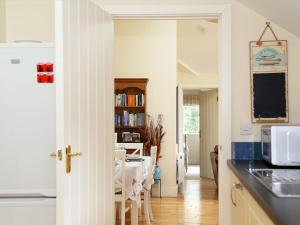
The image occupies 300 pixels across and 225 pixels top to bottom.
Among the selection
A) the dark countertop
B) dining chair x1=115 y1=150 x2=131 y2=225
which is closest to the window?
dining chair x1=115 y1=150 x2=131 y2=225

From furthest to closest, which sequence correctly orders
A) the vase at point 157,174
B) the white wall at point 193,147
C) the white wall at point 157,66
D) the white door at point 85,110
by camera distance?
the white wall at point 193,147 → the white wall at point 157,66 → the vase at point 157,174 → the white door at point 85,110

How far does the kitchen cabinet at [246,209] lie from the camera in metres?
1.46

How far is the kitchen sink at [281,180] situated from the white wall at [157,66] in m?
3.53

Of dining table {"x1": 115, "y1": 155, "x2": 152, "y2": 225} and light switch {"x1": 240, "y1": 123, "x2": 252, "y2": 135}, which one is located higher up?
light switch {"x1": 240, "y1": 123, "x2": 252, "y2": 135}

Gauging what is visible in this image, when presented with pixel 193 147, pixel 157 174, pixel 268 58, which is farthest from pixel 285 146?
pixel 193 147

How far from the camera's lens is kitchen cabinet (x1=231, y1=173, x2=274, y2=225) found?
1462mm

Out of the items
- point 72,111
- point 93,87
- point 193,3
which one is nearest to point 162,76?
point 193,3

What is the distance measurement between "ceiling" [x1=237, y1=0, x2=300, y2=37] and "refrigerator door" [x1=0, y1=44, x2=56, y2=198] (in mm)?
1564

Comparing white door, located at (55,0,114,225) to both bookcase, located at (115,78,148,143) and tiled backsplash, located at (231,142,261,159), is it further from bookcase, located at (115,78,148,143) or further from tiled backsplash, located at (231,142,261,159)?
bookcase, located at (115,78,148,143)

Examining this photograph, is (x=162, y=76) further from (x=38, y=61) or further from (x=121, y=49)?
(x=38, y=61)

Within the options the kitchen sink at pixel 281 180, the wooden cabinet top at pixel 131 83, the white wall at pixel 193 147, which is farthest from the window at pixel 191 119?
the kitchen sink at pixel 281 180

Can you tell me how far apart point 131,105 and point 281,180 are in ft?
13.0

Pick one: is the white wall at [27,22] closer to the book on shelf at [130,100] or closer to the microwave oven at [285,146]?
the microwave oven at [285,146]

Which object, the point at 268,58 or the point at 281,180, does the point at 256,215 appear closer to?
the point at 281,180
